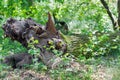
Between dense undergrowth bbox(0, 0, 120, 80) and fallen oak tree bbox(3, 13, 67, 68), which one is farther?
dense undergrowth bbox(0, 0, 120, 80)

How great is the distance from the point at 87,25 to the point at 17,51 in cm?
367

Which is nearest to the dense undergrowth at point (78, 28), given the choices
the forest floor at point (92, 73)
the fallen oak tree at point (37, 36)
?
the forest floor at point (92, 73)

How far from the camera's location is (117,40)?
5.97 metres

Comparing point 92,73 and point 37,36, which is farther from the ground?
point 37,36

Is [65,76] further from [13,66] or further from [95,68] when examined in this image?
[13,66]

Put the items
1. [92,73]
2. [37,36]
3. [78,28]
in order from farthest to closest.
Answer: [78,28], [37,36], [92,73]

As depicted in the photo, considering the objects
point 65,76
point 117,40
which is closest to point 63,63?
point 65,76

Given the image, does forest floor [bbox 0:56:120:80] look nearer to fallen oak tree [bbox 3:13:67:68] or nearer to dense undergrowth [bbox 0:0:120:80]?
dense undergrowth [bbox 0:0:120:80]

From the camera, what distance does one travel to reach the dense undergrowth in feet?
17.9

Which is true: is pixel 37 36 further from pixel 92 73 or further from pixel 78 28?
pixel 78 28

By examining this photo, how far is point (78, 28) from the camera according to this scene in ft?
30.9

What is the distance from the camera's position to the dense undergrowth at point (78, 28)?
545cm

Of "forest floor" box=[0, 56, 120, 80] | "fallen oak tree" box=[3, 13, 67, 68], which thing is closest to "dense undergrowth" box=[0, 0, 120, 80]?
"forest floor" box=[0, 56, 120, 80]

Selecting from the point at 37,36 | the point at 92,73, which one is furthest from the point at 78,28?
the point at 92,73
